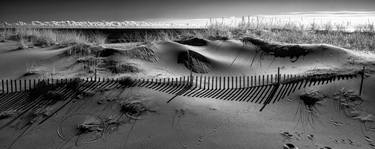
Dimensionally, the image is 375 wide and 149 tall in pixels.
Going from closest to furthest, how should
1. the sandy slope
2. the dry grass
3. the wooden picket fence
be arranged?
the sandy slope, the wooden picket fence, the dry grass

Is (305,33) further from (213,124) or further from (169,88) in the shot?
(213,124)

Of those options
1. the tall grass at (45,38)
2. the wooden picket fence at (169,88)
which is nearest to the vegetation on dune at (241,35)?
the tall grass at (45,38)

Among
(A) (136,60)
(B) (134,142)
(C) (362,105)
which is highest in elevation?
(A) (136,60)

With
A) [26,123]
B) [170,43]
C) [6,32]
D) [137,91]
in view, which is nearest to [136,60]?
[170,43]

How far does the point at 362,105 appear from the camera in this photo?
26.3ft

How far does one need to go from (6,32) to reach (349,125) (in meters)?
14.1

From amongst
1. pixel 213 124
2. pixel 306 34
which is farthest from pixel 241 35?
pixel 213 124

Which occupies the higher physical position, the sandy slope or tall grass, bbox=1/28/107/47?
tall grass, bbox=1/28/107/47

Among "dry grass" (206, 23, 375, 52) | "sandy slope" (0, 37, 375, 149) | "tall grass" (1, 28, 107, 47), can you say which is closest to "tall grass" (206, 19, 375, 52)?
"dry grass" (206, 23, 375, 52)

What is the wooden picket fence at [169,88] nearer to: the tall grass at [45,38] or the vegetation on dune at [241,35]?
the vegetation on dune at [241,35]

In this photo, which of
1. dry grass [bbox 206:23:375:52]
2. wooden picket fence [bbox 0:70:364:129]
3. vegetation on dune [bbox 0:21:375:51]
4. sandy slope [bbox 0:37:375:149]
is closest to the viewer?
sandy slope [bbox 0:37:375:149]

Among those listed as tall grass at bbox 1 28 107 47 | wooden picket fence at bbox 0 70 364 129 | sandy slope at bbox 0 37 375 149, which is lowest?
sandy slope at bbox 0 37 375 149

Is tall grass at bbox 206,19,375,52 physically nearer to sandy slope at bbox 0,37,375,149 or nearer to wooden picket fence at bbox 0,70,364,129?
sandy slope at bbox 0,37,375,149

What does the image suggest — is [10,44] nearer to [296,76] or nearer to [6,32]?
[6,32]
